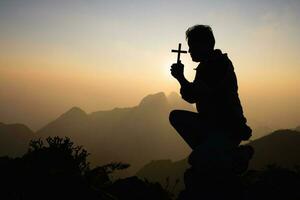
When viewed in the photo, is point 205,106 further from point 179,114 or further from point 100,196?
point 100,196

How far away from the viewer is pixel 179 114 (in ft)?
14.8

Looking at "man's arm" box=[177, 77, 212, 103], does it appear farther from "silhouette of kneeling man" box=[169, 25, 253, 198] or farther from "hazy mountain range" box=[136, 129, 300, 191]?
"hazy mountain range" box=[136, 129, 300, 191]

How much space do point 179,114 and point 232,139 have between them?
828 millimetres

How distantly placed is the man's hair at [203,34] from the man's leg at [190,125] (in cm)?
104

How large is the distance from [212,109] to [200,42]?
37.9 inches

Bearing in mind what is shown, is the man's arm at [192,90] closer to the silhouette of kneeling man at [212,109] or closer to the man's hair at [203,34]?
the silhouette of kneeling man at [212,109]

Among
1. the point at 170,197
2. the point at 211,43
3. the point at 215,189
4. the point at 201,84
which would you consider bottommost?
the point at 170,197

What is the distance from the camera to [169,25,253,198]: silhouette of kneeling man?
4004 mm

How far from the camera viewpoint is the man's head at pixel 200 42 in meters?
4.32

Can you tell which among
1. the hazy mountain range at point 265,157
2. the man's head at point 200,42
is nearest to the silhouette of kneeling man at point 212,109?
the man's head at point 200,42

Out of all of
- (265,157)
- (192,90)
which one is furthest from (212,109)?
(265,157)

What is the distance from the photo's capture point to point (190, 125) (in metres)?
4.34

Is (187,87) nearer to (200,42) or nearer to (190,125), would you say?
(190,125)

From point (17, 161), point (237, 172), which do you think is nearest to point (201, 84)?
point (237, 172)
